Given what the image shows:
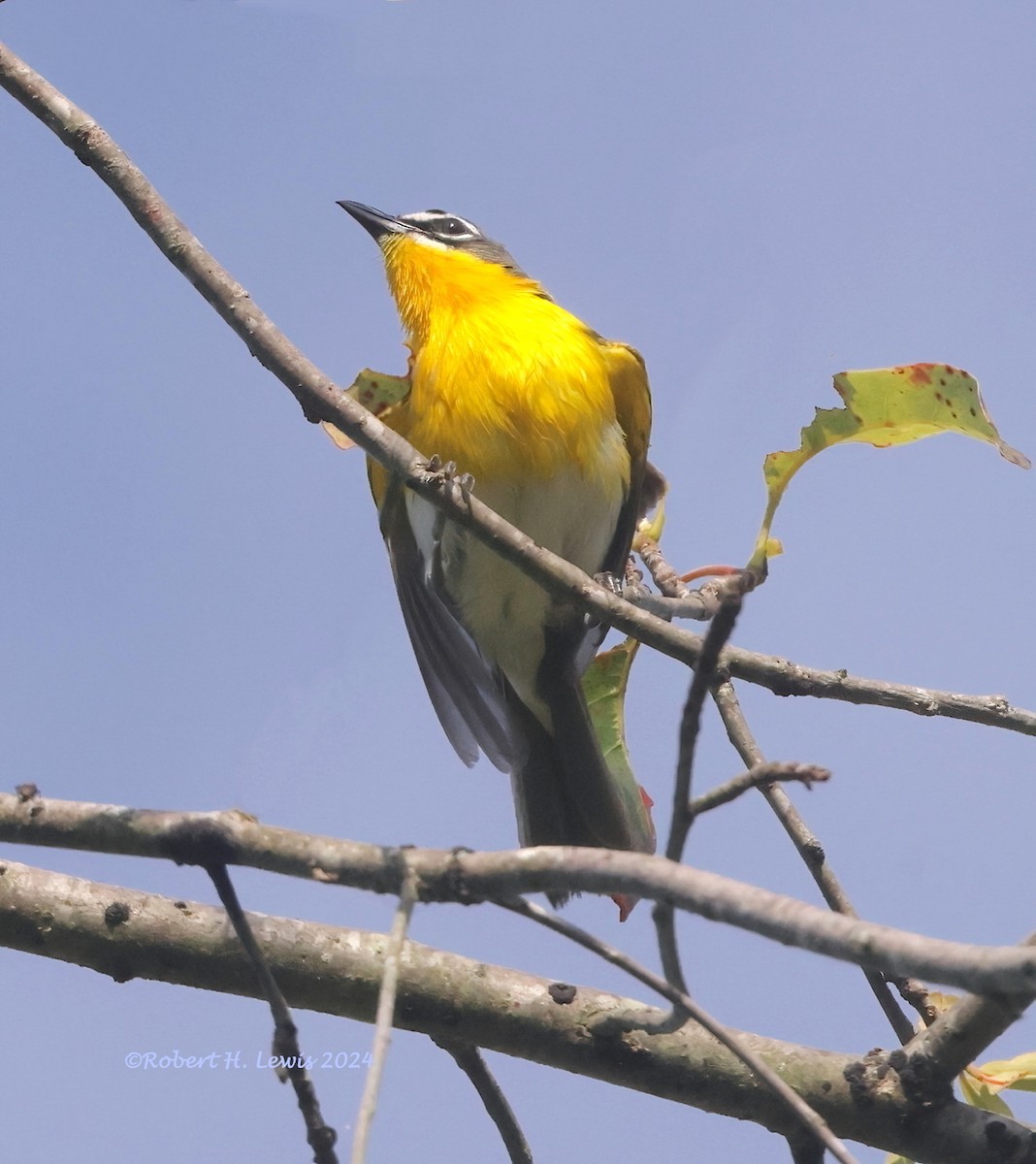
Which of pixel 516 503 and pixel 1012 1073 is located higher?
pixel 516 503

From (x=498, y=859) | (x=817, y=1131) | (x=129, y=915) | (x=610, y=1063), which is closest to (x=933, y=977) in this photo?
(x=817, y=1131)

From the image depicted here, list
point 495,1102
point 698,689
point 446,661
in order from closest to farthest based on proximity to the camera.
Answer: point 698,689, point 495,1102, point 446,661

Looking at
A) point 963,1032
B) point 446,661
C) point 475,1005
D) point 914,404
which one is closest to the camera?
point 963,1032

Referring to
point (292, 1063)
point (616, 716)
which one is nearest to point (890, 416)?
point (616, 716)

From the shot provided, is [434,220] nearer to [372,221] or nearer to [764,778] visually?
[372,221]

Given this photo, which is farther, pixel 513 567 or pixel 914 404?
pixel 513 567

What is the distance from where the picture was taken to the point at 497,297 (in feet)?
20.2

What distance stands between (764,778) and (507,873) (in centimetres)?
44

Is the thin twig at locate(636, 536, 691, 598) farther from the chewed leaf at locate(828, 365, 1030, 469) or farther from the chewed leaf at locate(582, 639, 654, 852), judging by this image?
the chewed leaf at locate(828, 365, 1030, 469)

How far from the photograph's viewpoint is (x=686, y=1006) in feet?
5.69

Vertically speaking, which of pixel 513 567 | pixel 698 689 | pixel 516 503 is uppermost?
pixel 516 503

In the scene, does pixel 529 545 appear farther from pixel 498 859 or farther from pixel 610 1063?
pixel 498 859

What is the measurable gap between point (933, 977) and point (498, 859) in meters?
0.65

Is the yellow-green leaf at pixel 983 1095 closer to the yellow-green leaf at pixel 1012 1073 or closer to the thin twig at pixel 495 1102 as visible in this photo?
the yellow-green leaf at pixel 1012 1073
